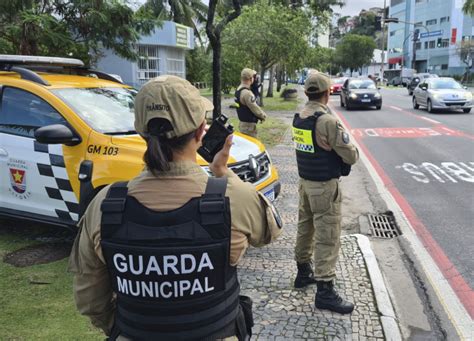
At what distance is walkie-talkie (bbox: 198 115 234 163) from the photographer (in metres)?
2.04

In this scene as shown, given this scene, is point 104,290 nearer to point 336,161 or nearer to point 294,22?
point 336,161

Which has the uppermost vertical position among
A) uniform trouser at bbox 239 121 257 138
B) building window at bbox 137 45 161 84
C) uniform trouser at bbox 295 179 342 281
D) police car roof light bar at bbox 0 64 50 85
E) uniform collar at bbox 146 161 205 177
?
building window at bbox 137 45 161 84

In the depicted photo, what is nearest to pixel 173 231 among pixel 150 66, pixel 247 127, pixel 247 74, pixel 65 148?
pixel 65 148

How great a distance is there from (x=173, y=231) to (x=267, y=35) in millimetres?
19488

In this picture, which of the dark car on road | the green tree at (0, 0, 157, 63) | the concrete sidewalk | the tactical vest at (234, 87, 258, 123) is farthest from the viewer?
the dark car on road

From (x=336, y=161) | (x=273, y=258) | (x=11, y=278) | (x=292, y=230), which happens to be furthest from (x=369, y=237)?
(x=11, y=278)

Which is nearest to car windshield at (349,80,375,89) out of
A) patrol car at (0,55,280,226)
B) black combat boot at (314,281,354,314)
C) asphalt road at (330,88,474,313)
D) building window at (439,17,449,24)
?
asphalt road at (330,88,474,313)

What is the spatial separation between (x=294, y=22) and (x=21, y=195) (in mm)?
18545

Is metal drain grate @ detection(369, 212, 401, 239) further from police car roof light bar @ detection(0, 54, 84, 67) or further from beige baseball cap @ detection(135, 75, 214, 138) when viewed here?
beige baseball cap @ detection(135, 75, 214, 138)

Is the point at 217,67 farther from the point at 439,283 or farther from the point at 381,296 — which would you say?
the point at 381,296

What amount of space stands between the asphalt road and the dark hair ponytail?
3468 millimetres

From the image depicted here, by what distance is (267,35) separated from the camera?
2002 cm

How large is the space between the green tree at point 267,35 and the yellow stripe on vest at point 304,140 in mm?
16857

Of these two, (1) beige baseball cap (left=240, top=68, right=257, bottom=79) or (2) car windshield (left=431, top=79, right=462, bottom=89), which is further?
(2) car windshield (left=431, top=79, right=462, bottom=89)
